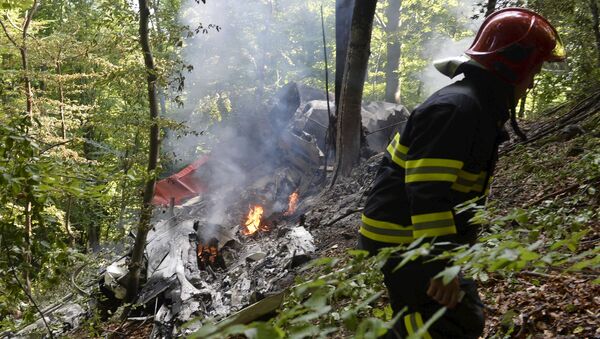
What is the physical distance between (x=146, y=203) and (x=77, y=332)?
2.46m

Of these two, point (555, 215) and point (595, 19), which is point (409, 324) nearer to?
point (555, 215)

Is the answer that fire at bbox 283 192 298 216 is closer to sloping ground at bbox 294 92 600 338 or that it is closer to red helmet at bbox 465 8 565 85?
sloping ground at bbox 294 92 600 338

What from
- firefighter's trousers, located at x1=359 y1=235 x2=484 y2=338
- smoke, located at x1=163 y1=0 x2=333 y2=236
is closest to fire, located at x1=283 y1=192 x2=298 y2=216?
smoke, located at x1=163 y1=0 x2=333 y2=236

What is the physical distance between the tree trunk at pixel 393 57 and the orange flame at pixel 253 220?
13296 millimetres

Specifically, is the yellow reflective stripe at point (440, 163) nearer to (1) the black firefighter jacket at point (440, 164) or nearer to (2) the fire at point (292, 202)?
(1) the black firefighter jacket at point (440, 164)

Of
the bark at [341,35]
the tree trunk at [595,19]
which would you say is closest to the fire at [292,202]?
the bark at [341,35]

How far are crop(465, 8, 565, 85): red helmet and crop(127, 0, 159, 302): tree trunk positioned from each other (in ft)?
14.6

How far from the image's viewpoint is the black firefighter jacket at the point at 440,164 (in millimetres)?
2139

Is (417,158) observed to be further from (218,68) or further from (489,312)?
(218,68)

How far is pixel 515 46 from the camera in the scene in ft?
7.87

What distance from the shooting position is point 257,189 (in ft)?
53.1

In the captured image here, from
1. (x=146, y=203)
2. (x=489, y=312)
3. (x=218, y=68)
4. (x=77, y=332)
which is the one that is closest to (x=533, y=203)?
(x=489, y=312)

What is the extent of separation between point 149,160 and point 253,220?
637 cm

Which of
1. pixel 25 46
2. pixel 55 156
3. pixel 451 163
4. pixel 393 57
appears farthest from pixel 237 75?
pixel 451 163
